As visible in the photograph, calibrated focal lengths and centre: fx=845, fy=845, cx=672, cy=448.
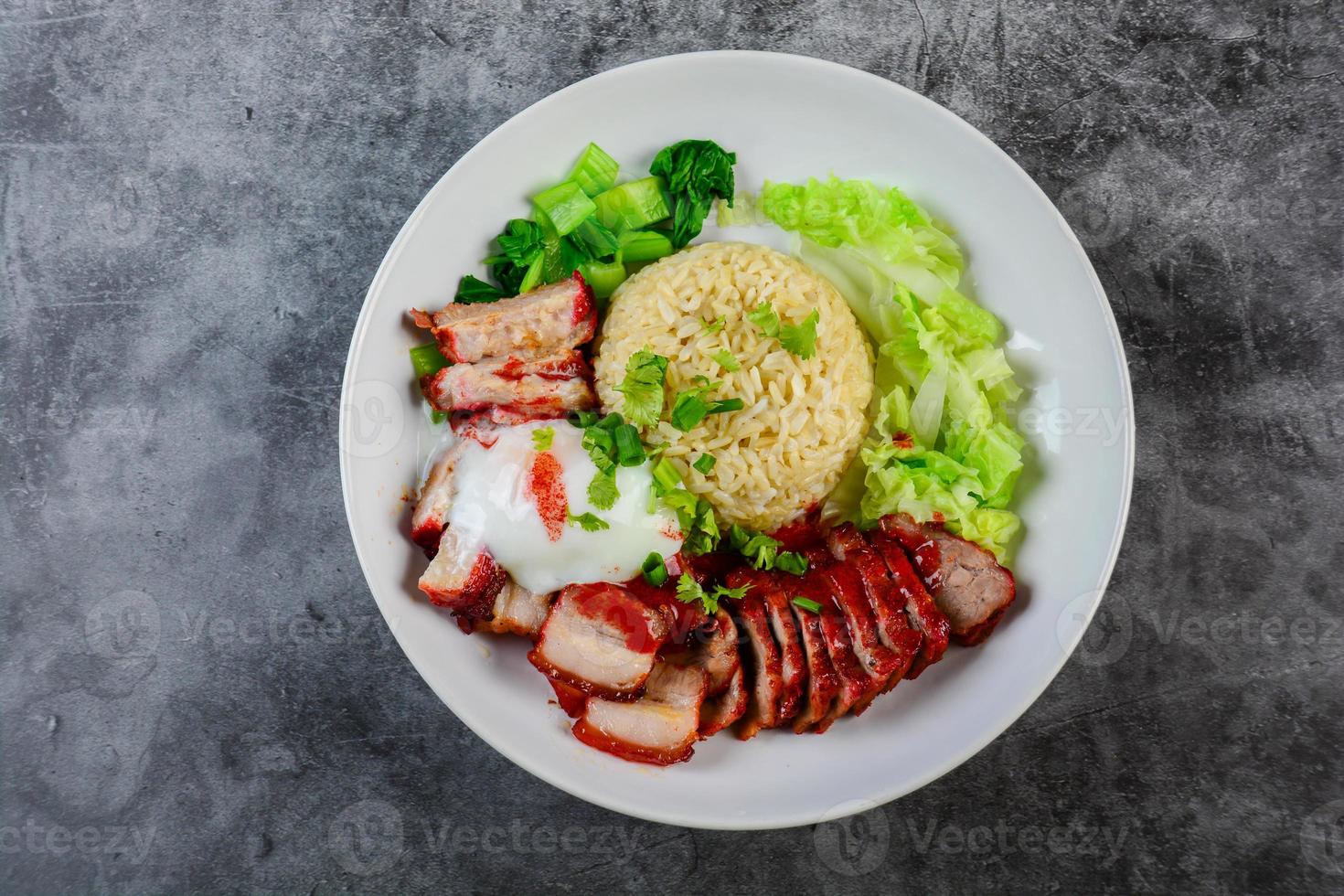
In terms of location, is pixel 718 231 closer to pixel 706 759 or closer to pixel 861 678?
pixel 861 678

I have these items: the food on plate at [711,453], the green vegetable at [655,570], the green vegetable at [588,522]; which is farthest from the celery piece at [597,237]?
the green vegetable at [655,570]

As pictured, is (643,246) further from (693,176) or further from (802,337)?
(802,337)

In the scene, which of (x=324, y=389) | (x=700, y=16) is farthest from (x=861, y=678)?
(x=700, y=16)

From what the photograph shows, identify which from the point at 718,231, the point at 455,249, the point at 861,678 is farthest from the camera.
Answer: the point at 718,231

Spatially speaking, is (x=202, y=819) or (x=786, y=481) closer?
(x=786, y=481)

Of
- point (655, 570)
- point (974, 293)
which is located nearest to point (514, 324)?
point (655, 570)

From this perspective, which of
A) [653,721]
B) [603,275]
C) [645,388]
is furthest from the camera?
[603,275]

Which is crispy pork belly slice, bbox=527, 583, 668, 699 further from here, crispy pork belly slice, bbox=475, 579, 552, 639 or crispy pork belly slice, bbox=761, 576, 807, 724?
crispy pork belly slice, bbox=761, 576, 807, 724
